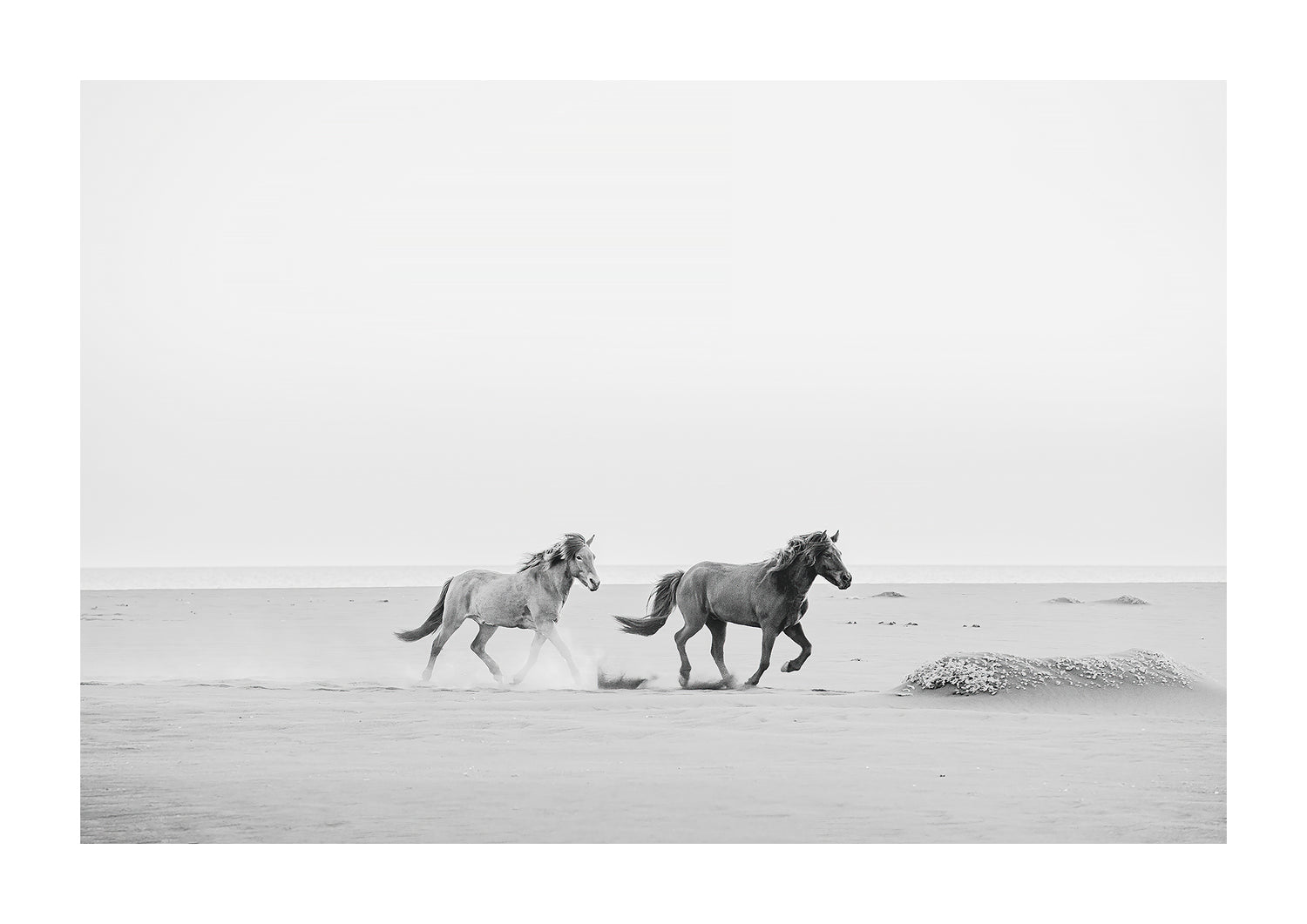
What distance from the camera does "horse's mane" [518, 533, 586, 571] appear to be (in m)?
13.5

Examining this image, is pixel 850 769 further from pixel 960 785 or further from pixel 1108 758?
pixel 1108 758

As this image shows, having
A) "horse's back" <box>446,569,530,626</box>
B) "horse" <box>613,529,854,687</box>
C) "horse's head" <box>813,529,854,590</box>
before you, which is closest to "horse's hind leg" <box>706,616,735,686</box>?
"horse" <box>613,529,854,687</box>

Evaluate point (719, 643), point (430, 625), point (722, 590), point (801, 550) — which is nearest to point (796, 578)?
point (801, 550)

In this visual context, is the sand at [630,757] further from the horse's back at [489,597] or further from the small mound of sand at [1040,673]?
the horse's back at [489,597]

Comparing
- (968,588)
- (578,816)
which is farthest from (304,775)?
(968,588)

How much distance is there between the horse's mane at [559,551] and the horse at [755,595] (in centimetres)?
127

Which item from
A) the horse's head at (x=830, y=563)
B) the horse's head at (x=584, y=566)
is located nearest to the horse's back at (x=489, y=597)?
the horse's head at (x=584, y=566)

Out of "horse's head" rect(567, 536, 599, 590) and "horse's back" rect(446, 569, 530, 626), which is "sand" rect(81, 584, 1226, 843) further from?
"horse's head" rect(567, 536, 599, 590)

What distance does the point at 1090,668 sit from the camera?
11.7 m

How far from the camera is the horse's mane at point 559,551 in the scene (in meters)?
13.5

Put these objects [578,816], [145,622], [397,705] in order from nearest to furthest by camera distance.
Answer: [578,816]
[397,705]
[145,622]

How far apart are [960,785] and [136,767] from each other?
19.9 feet

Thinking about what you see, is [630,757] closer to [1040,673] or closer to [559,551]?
[1040,673]

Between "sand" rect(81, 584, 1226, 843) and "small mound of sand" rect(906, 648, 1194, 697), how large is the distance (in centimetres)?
13
